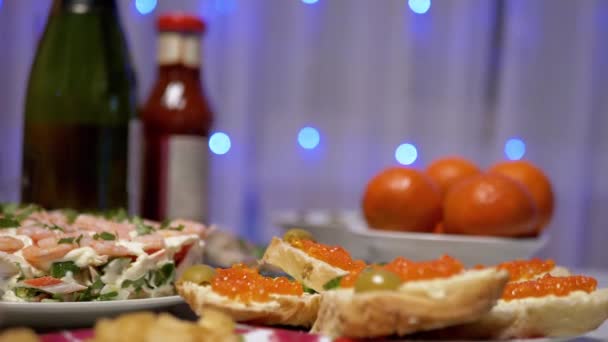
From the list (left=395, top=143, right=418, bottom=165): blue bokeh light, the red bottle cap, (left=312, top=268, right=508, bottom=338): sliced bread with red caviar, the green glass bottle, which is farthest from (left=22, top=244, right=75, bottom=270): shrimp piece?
(left=395, top=143, right=418, bottom=165): blue bokeh light

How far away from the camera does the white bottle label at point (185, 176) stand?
4.29 ft

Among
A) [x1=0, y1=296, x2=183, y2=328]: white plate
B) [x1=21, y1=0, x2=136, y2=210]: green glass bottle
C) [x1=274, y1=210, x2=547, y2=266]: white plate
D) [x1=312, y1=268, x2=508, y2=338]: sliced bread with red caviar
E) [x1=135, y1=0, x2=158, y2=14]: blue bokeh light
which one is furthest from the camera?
[x1=135, y1=0, x2=158, y2=14]: blue bokeh light

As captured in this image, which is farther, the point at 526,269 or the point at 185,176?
the point at 185,176

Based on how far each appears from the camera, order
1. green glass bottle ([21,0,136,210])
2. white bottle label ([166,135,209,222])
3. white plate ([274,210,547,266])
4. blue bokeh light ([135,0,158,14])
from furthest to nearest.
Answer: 1. blue bokeh light ([135,0,158,14])
2. white bottle label ([166,135,209,222])
3. green glass bottle ([21,0,136,210])
4. white plate ([274,210,547,266])

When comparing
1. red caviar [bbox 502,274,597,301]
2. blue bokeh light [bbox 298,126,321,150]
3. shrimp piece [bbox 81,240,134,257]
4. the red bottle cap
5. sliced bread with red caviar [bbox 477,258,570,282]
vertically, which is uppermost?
the red bottle cap

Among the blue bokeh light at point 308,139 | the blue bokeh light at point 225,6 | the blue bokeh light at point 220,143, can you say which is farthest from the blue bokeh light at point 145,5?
the blue bokeh light at point 308,139

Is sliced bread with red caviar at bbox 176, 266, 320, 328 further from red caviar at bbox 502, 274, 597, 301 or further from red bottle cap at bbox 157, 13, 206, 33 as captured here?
red bottle cap at bbox 157, 13, 206, 33

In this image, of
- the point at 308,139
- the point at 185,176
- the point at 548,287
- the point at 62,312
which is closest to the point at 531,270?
the point at 548,287

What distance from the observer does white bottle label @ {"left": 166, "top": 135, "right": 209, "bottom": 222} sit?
1.31 meters

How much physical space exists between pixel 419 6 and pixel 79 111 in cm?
130

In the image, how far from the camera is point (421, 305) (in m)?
0.51

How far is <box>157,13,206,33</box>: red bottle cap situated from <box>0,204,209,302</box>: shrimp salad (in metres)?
0.63

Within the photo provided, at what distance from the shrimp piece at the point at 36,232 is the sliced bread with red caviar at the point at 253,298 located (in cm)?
16

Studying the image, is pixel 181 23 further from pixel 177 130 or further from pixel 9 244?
pixel 9 244
